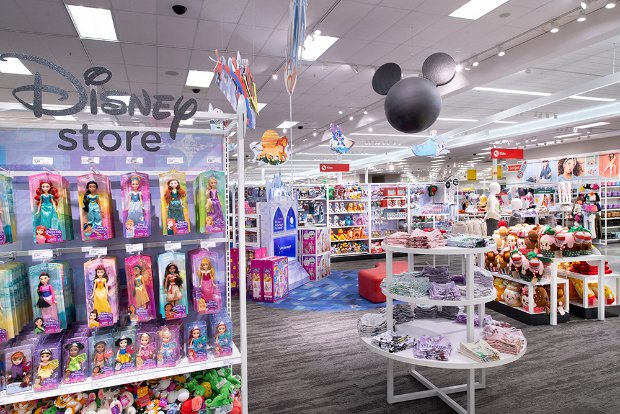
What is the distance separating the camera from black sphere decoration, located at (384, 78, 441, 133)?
282 cm

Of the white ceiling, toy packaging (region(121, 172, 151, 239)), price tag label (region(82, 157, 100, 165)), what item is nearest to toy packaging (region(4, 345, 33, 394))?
toy packaging (region(121, 172, 151, 239))

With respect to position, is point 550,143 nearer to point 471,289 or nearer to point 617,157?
point 617,157

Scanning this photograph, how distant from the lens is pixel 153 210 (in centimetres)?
225

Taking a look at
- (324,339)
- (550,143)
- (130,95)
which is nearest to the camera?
(130,95)

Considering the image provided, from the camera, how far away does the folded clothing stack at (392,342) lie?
2.76 meters

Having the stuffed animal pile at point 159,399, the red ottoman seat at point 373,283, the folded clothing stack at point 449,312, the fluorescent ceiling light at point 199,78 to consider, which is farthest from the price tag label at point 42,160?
the fluorescent ceiling light at point 199,78

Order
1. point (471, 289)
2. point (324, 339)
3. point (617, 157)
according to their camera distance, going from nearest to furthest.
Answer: point (471, 289) → point (324, 339) → point (617, 157)

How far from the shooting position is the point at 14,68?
22.3 ft

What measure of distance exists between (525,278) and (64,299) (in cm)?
508

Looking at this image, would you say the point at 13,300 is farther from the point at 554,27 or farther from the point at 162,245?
the point at 554,27

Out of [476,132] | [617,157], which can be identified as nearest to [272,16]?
[617,157]

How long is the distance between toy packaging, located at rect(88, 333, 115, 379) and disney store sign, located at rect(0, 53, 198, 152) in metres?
0.95

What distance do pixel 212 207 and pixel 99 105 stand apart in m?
0.74

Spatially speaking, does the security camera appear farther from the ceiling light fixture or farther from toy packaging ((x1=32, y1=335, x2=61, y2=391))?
the ceiling light fixture
